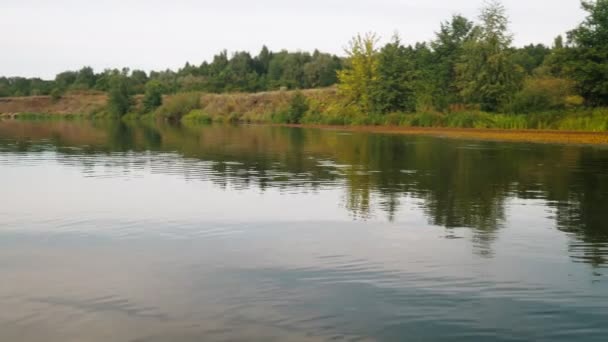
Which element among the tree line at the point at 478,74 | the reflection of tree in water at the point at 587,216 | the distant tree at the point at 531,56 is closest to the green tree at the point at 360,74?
the tree line at the point at 478,74

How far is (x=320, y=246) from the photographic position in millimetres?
10133

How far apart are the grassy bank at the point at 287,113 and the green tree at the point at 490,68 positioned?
8.09 feet

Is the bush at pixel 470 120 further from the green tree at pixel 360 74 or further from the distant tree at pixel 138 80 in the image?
the distant tree at pixel 138 80

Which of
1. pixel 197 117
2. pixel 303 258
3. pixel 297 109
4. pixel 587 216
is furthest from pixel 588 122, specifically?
pixel 197 117

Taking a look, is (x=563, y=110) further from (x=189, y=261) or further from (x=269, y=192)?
(x=189, y=261)

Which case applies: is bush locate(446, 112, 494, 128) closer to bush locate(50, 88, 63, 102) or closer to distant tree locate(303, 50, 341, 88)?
distant tree locate(303, 50, 341, 88)

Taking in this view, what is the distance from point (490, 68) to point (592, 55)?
45.0 feet

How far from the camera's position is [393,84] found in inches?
2739

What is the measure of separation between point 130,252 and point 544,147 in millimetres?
28417

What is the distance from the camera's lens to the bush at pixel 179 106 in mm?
111875

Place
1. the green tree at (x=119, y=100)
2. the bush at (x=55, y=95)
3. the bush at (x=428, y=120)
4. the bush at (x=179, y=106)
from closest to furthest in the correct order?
the bush at (x=428, y=120) < the bush at (x=179, y=106) < the green tree at (x=119, y=100) < the bush at (x=55, y=95)

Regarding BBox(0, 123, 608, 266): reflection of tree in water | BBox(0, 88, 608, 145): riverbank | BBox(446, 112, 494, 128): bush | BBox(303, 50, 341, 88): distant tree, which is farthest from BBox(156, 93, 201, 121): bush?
BBox(0, 123, 608, 266): reflection of tree in water

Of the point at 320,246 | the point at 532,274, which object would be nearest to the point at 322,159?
the point at 320,246

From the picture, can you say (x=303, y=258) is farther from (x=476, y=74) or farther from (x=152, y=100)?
(x=152, y=100)
